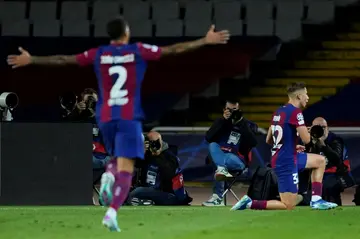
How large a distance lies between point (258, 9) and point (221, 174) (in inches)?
249

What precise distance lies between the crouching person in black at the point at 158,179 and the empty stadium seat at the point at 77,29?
19.5 ft

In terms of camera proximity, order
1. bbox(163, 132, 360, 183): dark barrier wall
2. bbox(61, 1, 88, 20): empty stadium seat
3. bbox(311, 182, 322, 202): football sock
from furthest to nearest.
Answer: bbox(61, 1, 88, 20): empty stadium seat, bbox(163, 132, 360, 183): dark barrier wall, bbox(311, 182, 322, 202): football sock

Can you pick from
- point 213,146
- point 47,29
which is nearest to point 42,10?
point 47,29

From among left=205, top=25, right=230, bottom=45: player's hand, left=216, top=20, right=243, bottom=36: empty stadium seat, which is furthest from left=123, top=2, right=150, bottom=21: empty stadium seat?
left=205, top=25, right=230, bottom=45: player's hand

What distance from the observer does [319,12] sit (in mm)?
19578

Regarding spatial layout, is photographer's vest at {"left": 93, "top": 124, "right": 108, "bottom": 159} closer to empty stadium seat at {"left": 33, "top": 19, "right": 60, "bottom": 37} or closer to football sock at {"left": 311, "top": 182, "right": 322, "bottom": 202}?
football sock at {"left": 311, "top": 182, "right": 322, "bottom": 202}

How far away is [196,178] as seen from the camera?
16641 mm

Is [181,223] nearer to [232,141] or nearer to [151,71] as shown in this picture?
[232,141]

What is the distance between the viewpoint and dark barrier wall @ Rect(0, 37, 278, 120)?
19953 mm

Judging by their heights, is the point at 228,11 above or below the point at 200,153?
above

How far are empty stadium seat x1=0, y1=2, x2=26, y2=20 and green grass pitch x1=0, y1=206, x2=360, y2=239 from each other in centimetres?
770

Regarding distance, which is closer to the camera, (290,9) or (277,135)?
(277,135)

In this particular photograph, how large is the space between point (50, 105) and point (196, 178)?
4764mm

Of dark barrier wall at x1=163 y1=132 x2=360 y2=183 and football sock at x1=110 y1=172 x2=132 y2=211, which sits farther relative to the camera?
dark barrier wall at x1=163 y1=132 x2=360 y2=183
